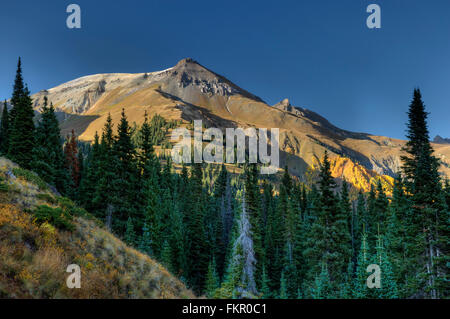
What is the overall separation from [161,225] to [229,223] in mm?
29021

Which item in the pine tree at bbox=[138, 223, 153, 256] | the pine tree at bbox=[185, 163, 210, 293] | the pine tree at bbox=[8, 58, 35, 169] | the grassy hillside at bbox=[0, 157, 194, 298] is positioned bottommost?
the pine tree at bbox=[185, 163, 210, 293]

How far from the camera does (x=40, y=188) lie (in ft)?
54.4

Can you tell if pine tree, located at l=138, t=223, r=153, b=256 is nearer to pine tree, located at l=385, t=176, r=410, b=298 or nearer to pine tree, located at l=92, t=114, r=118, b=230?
pine tree, located at l=92, t=114, r=118, b=230

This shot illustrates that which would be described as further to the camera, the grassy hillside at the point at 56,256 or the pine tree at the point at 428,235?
the pine tree at the point at 428,235

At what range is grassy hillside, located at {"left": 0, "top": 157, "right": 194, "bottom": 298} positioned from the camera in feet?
27.7

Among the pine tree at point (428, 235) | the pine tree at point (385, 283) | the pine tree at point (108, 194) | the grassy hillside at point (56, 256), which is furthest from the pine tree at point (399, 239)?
the pine tree at point (108, 194)

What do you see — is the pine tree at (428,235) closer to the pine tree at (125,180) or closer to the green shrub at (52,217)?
the green shrub at (52,217)

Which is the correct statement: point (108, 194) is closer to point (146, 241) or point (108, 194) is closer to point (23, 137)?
point (146, 241)

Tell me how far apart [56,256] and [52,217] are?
3.02m

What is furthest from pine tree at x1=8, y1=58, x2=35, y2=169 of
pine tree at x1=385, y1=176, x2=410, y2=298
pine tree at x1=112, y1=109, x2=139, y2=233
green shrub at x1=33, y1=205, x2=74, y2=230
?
pine tree at x1=385, y1=176, x2=410, y2=298

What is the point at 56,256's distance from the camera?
9930 millimetres

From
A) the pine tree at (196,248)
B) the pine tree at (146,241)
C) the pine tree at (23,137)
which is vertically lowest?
the pine tree at (196,248)

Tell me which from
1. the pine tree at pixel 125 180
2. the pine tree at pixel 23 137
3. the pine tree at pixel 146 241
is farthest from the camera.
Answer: the pine tree at pixel 125 180

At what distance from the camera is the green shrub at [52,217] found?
11.8 metres
